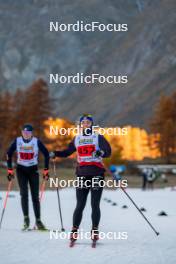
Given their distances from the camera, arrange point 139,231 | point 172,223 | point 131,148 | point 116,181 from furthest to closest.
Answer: point 131,148 < point 172,223 < point 139,231 < point 116,181

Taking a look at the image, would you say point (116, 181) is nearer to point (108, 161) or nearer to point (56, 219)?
point (56, 219)

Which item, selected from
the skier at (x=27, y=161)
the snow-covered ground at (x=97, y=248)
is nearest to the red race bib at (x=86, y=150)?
the snow-covered ground at (x=97, y=248)

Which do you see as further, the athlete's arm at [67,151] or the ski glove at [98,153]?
the athlete's arm at [67,151]

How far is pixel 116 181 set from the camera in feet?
42.7

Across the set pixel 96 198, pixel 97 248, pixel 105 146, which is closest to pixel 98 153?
pixel 105 146

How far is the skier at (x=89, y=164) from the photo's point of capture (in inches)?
483

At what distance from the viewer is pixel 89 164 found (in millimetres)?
12367

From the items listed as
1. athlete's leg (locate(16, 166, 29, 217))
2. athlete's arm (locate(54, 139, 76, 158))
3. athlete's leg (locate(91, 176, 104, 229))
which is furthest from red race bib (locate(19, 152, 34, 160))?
athlete's leg (locate(91, 176, 104, 229))

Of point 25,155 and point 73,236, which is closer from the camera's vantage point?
point 73,236

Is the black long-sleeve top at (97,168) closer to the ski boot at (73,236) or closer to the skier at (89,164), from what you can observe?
the skier at (89,164)

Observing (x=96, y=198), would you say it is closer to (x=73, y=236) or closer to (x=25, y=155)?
(x=73, y=236)

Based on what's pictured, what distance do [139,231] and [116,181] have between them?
2053mm

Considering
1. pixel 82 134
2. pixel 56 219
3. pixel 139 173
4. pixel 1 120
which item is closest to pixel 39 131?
pixel 1 120

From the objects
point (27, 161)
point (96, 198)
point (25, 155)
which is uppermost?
point (25, 155)
